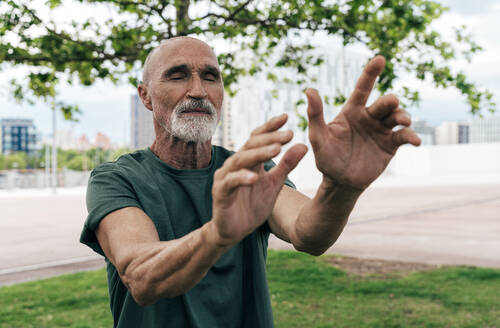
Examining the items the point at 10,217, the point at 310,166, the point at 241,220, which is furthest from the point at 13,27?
the point at 310,166

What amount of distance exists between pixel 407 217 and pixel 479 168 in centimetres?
2975

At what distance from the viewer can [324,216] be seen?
1.80m

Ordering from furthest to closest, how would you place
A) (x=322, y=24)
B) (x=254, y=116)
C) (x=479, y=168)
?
(x=254, y=116)
(x=479, y=168)
(x=322, y=24)

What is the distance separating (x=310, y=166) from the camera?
34.9m

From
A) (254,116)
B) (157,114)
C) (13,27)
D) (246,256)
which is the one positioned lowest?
(246,256)

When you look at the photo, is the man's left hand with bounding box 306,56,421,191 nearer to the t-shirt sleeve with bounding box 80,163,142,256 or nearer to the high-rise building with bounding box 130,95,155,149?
the t-shirt sleeve with bounding box 80,163,142,256

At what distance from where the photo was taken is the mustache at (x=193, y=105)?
198 centimetres

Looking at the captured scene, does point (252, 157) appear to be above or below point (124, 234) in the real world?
above

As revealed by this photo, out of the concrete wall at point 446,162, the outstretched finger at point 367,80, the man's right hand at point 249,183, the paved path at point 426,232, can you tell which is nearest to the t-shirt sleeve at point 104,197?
the man's right hand at point 249,183

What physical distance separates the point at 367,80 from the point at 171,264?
29.5 inches

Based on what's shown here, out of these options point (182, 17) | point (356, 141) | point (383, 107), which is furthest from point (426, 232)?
point (383, 107)

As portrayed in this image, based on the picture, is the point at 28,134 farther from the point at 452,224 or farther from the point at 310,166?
the point at 452,224

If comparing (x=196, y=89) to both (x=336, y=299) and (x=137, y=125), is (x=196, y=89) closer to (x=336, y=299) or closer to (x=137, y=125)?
(x=336, y=299)

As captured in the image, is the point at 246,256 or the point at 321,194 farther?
the point at 246,256
